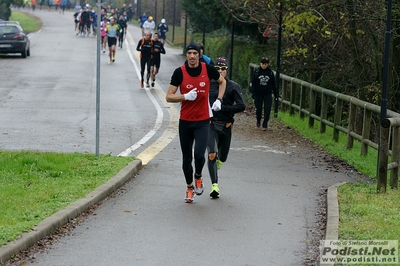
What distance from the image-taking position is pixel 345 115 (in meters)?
21.9

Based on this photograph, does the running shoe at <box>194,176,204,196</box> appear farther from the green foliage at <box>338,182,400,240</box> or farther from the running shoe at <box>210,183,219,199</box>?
the green foliage at <box>338,182,400,240</box>

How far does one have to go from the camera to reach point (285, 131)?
1819 centimetres

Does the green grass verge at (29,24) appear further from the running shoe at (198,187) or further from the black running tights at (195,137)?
the black running tights at (195,137)

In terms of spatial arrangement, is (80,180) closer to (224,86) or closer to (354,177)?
(224,86)

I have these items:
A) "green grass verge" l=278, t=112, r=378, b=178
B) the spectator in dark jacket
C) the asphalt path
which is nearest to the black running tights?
the asphalt path

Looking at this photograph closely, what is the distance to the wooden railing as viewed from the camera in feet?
35.0

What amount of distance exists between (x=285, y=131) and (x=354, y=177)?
560 centimetres

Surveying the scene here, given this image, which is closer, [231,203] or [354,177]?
[231,203]

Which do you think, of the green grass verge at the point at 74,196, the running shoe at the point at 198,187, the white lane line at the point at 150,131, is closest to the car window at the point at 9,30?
the white lane line at the point at 150,131

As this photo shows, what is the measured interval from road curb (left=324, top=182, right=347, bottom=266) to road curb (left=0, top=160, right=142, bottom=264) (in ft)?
8.57

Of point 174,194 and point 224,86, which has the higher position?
point 224,86

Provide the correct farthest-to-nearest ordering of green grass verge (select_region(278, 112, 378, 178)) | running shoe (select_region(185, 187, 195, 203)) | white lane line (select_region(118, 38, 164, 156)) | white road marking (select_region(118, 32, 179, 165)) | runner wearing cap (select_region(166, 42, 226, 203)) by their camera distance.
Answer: white lane line (select_region(118, 38, 164, 156)), white road marking (select_region(118, 32, 179, 165)), green grass verge (select_region(278, 112, 378, 178)), running shoe (select_region(185, 187, 195, 203)), runner wearing cap (select_region(166, 42, 226, 203))

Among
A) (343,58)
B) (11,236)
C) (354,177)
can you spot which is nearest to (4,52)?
(343,58)

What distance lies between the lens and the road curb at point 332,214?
7989 millimetres
